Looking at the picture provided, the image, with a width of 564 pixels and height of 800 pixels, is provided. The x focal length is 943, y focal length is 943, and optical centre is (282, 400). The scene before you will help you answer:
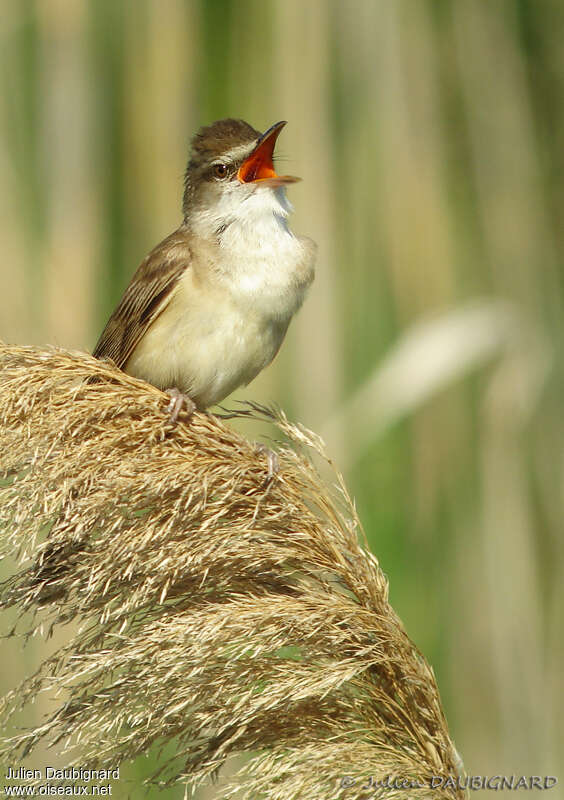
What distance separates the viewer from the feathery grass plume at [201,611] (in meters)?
1.69

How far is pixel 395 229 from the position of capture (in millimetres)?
3461

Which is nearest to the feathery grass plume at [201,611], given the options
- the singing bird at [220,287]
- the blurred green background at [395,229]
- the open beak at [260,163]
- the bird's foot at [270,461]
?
the bird's foot at [270,461]

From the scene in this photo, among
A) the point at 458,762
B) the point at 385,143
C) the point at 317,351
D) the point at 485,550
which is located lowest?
the point at 485,550

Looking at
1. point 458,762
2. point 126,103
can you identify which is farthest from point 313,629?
point 126,103

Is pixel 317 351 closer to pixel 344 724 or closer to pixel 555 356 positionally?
pixel 555 356

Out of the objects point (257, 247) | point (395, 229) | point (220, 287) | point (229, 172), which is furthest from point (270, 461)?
point (395, 229)

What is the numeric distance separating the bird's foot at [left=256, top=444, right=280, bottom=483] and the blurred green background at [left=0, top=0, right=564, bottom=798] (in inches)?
41.9

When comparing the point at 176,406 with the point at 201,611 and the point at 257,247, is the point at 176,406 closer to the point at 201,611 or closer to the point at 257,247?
the point at 201,611

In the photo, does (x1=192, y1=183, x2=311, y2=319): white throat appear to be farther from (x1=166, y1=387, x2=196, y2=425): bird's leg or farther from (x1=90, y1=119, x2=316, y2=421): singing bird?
(x1=166, y1=387, x2=196, y2=425): bird's leg

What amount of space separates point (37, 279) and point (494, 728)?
2.15 m

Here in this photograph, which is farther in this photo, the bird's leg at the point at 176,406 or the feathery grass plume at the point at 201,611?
the bird's leg at the point at 176,406

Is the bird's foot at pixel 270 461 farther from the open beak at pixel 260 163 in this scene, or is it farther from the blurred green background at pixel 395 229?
the open beak at pixel 260 163

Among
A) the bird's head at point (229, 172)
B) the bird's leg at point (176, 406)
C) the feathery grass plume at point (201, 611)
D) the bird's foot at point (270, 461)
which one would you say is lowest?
the feathery grass plume at point (201, 611)

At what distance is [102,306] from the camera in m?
3.40
